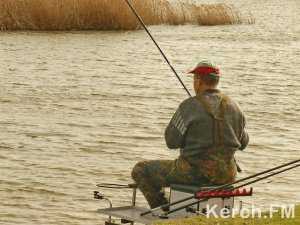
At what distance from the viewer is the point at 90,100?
19.1 metres

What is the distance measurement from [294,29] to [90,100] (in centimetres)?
1966

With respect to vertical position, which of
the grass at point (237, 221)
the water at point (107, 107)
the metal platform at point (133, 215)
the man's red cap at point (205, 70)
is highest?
the man's red cap at point (205, 70)

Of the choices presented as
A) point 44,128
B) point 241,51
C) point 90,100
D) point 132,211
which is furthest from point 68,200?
point 241,51

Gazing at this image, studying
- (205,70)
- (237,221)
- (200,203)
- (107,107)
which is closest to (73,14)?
(107,107)

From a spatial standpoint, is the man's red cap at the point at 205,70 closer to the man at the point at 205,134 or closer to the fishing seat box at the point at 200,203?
the man at the point at 205,134

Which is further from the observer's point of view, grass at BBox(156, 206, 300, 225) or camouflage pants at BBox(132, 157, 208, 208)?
camouflage pants at BBox(132, 157, 208, 208)

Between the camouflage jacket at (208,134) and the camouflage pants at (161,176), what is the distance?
72mm

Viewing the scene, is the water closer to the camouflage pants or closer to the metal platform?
the metal platform

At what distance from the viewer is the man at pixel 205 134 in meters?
7.81

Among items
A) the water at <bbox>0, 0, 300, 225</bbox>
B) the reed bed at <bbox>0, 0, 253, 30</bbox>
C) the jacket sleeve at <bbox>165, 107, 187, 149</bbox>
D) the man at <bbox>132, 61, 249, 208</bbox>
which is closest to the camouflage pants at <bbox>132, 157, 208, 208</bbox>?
the man at <bbox>132, 61, 249, 208</bbox>

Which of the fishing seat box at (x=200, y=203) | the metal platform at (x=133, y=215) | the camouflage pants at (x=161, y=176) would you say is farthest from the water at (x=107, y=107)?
the fishing seat box at (x=200, y=203)

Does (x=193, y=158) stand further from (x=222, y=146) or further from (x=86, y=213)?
(x=86, y=213)

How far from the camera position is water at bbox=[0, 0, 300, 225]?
11992mm

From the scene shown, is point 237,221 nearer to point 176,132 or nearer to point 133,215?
point 176,132
